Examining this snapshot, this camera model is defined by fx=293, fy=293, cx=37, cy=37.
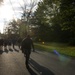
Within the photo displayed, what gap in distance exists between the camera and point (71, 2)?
4200 centimetres

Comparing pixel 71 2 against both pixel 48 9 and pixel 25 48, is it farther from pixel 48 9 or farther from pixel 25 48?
pixel 48 9

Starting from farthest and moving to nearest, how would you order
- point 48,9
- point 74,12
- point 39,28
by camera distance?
point 39,28, point 48,9, point 74,12

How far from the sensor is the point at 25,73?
14383 millimetres

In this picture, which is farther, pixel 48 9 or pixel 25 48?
pixel 48 9

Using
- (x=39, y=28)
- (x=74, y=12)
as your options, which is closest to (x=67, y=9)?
(x=74, y=12)

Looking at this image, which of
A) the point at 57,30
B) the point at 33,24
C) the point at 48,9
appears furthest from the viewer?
the point at 33,24

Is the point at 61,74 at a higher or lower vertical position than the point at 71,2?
lower

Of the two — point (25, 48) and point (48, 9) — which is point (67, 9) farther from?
point (48, 9)

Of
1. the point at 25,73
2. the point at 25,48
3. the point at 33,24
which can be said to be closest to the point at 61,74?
the point at 25,73

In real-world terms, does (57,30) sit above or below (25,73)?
above

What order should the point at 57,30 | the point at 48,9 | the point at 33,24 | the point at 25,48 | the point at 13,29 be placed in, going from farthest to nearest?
the point at 13,29
the point at 33,24
the point at 57,30
the point at 48,9
the point at 25,48

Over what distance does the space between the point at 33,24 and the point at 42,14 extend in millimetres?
34896

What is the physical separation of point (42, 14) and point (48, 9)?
4.17 metres

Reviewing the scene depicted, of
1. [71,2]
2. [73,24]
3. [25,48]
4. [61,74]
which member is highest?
[71,2]
